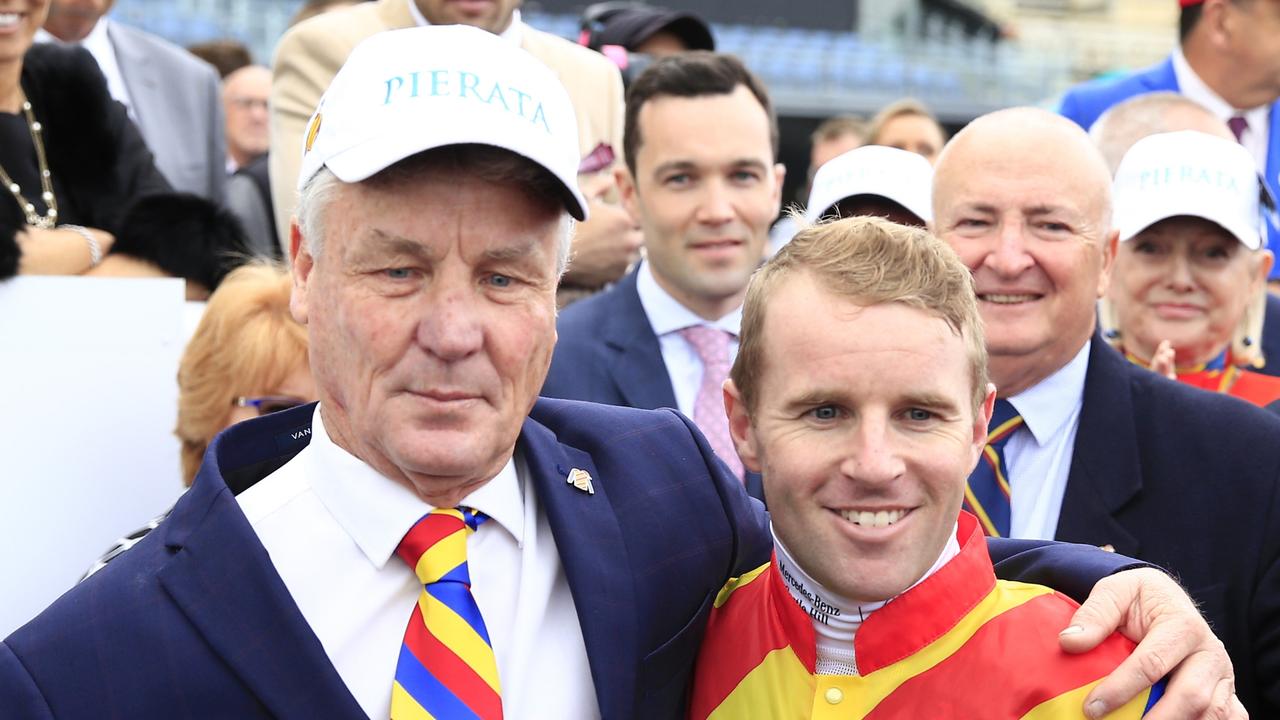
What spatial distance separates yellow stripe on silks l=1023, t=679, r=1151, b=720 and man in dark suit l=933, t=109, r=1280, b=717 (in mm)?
818

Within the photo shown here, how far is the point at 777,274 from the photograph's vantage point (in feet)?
8.44

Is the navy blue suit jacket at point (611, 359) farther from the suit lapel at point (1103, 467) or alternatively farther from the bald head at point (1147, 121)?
the bald head at point (1147, 121)

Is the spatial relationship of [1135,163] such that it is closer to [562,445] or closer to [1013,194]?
[1013,194]

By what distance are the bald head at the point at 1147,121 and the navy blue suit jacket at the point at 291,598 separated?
2551 mm

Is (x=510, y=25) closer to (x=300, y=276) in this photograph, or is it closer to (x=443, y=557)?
(x=300, y=276)

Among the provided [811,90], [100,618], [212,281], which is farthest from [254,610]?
[811,90]

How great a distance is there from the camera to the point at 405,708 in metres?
2.15

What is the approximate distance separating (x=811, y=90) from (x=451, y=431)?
20174 mm

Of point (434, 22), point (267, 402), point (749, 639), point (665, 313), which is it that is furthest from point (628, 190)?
point (749, 639)

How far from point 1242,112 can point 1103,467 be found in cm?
321

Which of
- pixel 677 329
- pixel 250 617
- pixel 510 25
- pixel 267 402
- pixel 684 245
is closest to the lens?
pixel 250 617

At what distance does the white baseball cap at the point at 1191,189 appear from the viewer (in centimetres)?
413

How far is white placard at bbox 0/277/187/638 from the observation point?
338 centimetres

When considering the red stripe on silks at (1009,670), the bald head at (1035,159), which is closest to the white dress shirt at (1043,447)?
the bald head at (1035,159)
